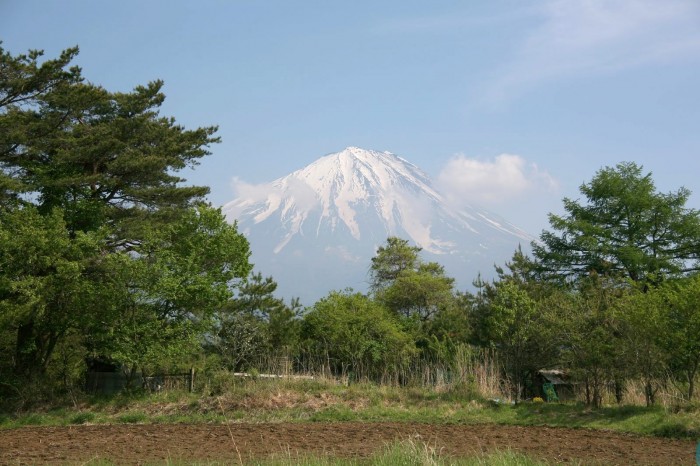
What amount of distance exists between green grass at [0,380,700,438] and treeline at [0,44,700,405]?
1314 mm

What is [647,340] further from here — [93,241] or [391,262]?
[391,262]

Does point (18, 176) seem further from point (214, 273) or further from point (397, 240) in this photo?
point (397, 240)

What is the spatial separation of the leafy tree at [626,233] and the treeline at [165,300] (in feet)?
20.9

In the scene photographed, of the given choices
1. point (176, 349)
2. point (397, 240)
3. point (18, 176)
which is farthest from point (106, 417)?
point (397, 240)

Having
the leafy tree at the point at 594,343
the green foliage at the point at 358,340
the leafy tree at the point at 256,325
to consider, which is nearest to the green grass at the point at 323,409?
the leafy tree at the point at 594,343

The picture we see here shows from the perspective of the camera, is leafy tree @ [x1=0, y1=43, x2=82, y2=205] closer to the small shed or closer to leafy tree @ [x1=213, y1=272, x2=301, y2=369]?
leafy tree @ [x1=213, y1=272, x2=301, y2=369]

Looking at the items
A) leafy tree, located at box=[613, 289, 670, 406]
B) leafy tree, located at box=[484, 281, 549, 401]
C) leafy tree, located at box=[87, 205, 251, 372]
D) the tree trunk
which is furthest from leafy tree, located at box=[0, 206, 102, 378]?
leafy tree, located at box=[613, 289, 670, 406]

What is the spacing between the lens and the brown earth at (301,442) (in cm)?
1081

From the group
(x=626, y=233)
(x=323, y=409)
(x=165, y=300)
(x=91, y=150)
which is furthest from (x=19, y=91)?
(x=626, y=233)

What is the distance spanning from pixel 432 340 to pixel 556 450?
51.3 ft

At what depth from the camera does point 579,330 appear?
746 inches

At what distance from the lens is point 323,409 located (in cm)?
1823

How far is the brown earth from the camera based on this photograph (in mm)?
10812

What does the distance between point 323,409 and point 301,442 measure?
567 centimetres
